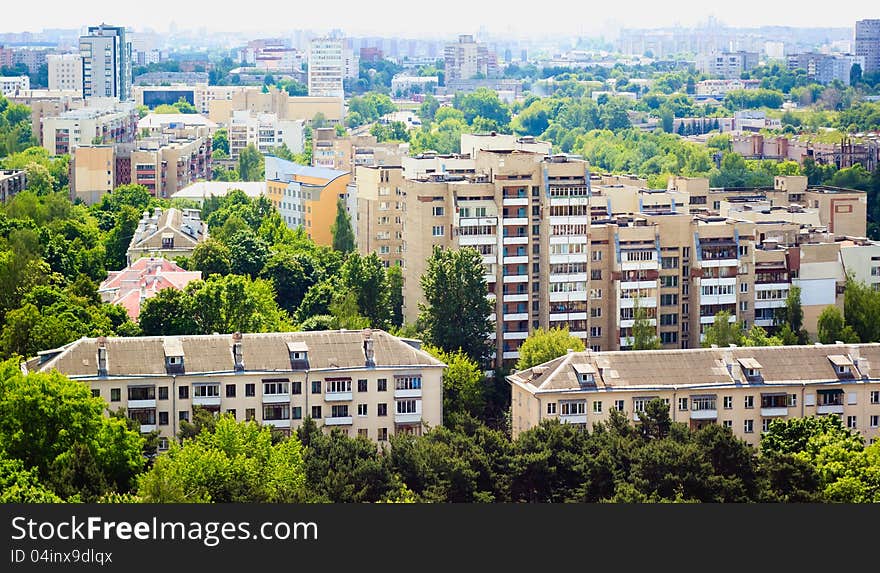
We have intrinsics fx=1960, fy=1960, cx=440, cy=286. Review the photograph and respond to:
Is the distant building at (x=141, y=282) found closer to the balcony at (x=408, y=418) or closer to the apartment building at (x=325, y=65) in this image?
the balcony at (x=408, y=418)

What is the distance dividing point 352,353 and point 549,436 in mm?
2938

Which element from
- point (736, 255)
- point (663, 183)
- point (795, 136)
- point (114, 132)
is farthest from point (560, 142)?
point (736, 255)

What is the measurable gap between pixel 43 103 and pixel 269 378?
131 ft

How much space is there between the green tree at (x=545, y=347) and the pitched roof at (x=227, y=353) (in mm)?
2067

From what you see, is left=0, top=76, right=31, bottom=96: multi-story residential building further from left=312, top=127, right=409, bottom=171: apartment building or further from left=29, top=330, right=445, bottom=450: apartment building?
left=29, top=330, right=445, bottom=450: apartment building

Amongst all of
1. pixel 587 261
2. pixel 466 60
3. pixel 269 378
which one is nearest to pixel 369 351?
pixel 269 378

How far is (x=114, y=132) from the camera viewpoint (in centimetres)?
5284

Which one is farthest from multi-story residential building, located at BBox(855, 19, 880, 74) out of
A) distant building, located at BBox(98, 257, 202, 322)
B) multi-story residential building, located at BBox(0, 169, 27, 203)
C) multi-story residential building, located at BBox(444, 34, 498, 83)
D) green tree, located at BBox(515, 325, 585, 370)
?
green tree, located at BBox(515, 325, 585, 370)

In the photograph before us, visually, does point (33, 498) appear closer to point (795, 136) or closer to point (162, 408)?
point (162, 408)

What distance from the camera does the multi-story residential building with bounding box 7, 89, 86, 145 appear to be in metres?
55.5

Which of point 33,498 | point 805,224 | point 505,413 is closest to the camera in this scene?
point 33,498

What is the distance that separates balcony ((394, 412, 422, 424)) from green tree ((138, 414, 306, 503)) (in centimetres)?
281

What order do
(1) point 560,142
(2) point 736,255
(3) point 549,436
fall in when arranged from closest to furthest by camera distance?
(3) point 549,436
(2) point 736,255
(1) point 560,142

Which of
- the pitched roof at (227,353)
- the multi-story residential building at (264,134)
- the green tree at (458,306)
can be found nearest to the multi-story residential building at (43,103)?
the multi-story residential building at (264,134)
